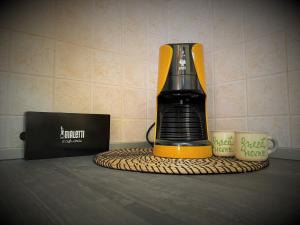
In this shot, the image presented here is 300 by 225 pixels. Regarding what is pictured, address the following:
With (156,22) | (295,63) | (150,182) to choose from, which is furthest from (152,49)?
(150,182)

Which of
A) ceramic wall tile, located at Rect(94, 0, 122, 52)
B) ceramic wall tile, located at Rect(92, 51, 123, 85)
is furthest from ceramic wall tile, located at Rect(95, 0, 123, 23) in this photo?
ceramic wall tile, located at Rect(92, 51, 123, 85)

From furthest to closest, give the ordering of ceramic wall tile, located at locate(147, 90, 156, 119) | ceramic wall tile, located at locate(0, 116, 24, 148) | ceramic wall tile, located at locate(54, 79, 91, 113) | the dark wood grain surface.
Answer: ceramic wall tile, located at locate(147, 90, 156, 119), ceramic wall tile, located at locate(54, 79, 91, 113), ceramic wall tile, located at locate(0, 116, 24, 148), the dark wood grain surface

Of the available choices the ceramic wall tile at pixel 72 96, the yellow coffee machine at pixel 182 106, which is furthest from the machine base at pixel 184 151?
the ceramic wall tile at pixel 72 96

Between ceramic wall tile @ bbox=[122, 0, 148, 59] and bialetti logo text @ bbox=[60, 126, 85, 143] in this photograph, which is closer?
bialetti logo text @ bbox=[60, 126, 85, 143]

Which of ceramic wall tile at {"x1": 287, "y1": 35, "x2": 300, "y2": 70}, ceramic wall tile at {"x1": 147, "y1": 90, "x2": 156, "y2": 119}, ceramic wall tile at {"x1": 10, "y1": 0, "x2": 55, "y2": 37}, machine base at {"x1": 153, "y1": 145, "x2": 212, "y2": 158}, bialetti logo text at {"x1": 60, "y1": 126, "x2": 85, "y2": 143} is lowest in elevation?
machine base at {"x1": 153, "y1": 145, "x2": 212, "y2": 158}

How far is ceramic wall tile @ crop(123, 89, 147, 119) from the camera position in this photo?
884 millimetres

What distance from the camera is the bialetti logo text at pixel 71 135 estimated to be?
64cm

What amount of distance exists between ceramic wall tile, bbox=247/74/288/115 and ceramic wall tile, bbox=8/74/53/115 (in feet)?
2.32

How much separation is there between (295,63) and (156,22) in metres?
0.63

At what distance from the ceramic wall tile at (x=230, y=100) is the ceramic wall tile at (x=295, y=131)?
0.16m

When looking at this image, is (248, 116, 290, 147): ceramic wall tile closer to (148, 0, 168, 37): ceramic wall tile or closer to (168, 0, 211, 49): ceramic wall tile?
(168, 0, 211, 49): ceramic wall tile

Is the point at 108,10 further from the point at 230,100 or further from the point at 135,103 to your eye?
the point at 230,100

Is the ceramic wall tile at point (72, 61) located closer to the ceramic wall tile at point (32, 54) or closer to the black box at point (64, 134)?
the ceramic wall tile at point (32, 54)

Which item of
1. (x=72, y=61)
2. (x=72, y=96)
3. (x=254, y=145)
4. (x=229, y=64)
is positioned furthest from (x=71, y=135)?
(x=229, y=64)
